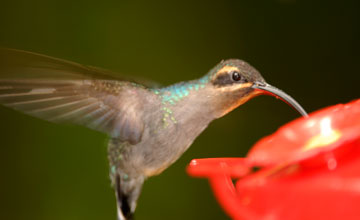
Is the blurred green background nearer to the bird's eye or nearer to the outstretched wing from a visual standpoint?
the outstretched wing

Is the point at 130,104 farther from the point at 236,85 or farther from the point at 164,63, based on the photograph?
the point at 164,63

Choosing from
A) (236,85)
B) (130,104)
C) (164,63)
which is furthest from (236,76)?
(164,63)

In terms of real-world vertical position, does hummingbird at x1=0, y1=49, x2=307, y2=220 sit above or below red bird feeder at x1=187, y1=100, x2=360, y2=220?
above

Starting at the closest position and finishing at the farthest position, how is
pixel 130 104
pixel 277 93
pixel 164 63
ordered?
pixel 277 93 < pixel 130 104 < pixel 164 63

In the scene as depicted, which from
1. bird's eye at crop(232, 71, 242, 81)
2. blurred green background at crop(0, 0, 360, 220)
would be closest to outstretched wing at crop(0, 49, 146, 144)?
bird's eye at crop(232, 71, 242, 81)

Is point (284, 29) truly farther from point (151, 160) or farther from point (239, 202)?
Answer: point (239, 202)

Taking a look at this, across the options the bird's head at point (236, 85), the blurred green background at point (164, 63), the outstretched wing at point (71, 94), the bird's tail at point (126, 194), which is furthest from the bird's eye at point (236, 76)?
the blurred green background at point (164, 63)
